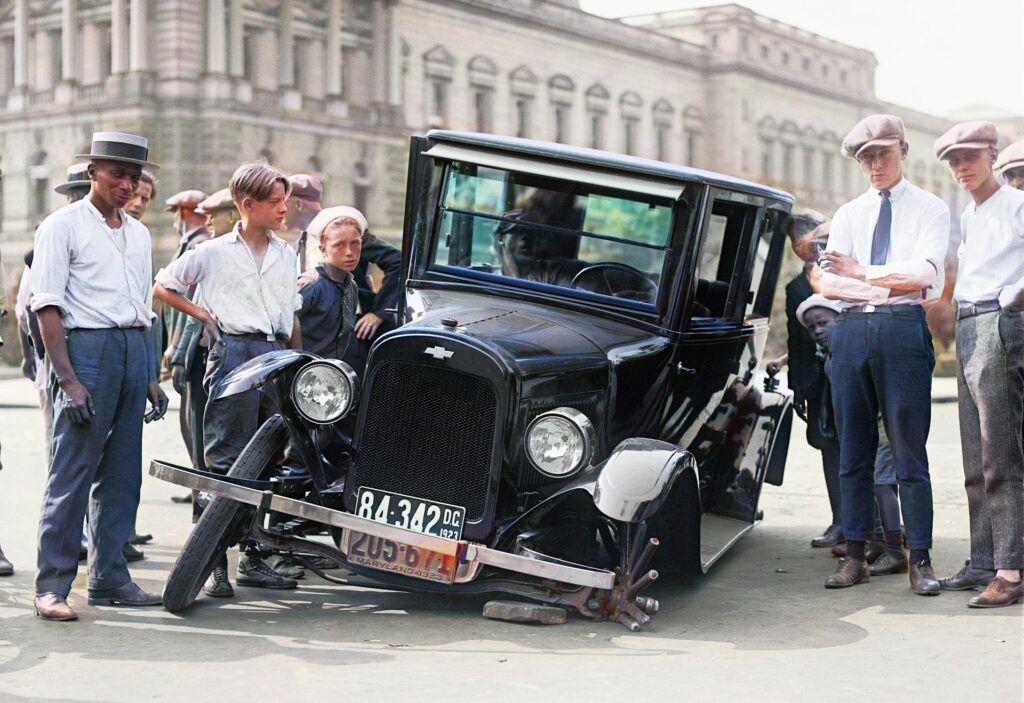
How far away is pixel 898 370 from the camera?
23.2ft

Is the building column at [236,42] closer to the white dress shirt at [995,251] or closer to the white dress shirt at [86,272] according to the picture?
the white dress shirt at [86,272]

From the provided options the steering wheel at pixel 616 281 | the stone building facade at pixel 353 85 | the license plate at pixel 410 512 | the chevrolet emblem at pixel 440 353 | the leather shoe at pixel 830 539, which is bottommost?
the leather shoe at pixel 830 539

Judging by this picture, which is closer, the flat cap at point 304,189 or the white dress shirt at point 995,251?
the white dress shirt at point 995,251

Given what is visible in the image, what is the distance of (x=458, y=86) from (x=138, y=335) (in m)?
55.5

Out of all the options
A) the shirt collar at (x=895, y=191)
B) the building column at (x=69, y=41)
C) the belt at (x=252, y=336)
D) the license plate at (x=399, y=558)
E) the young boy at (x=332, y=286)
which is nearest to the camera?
the license plate at (x=399, y=558)

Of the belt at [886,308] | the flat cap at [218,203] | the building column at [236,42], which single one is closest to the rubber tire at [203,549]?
the flat cap at [218,203]

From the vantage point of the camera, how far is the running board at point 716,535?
722 centimetres

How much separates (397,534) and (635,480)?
1011 mm

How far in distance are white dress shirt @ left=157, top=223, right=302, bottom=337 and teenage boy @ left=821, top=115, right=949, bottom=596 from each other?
8.77 ft

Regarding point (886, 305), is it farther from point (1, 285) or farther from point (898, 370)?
point (1, 285)

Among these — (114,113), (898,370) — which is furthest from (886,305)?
(114,113)

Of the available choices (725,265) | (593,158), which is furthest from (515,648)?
(725,265)

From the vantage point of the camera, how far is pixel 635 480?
243 inches

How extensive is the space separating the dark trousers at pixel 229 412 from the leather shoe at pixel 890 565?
3285 millimetres
